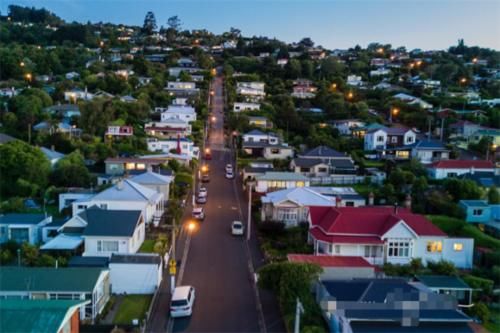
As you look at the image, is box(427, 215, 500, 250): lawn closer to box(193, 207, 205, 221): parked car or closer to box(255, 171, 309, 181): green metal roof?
box(255, 171, 309, 181): green metal roof

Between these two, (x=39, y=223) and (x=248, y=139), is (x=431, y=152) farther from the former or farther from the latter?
(x=39, y=223)

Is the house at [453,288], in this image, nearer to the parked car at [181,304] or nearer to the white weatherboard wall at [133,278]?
the parked car at [181,304]

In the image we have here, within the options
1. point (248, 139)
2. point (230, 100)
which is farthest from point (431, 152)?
point (230, 100)

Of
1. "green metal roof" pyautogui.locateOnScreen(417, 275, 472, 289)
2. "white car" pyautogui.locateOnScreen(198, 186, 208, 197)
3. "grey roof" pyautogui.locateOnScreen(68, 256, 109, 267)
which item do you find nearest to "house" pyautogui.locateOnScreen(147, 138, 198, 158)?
"white car" pyautogui.locateOnScreen(198, 186, 208, 197)

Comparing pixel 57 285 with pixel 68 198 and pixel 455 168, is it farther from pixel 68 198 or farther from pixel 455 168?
pixel 455 168

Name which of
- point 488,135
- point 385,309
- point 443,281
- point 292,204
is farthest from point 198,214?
point 488,135

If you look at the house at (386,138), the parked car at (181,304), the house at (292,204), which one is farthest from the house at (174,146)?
the parked car at (181,304)
